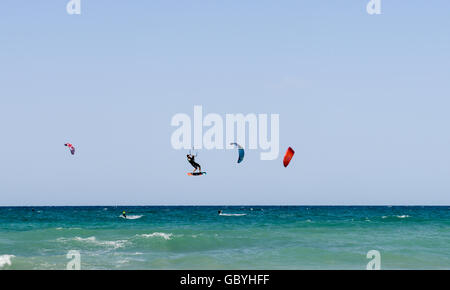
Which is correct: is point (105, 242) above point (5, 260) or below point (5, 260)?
below

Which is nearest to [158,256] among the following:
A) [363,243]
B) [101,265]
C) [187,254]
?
[187,254]

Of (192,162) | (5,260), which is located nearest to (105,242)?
(5,260)

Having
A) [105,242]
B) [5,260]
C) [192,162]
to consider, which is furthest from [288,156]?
[105,242]

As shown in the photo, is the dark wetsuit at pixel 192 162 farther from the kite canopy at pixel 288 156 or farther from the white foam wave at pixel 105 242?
the white foam wave at pixel 105 242

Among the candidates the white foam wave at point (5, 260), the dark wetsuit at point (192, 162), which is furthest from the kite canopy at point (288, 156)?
the white foam wave at point (5, 260)

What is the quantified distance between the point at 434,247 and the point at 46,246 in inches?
619

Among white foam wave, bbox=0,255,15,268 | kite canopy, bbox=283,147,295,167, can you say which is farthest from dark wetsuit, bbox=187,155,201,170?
white foam wave, bbox=0,255,15,268

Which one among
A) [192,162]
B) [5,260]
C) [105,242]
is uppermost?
[192,162]

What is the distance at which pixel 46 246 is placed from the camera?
20.7 m

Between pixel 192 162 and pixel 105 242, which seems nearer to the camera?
pixel 192 162

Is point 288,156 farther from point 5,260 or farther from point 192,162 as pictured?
point 5,260

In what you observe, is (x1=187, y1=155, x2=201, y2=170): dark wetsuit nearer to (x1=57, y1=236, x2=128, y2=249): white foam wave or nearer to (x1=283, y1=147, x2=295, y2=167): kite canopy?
(x1=283, y1=147, x2=295, y2=167): kite canopy
